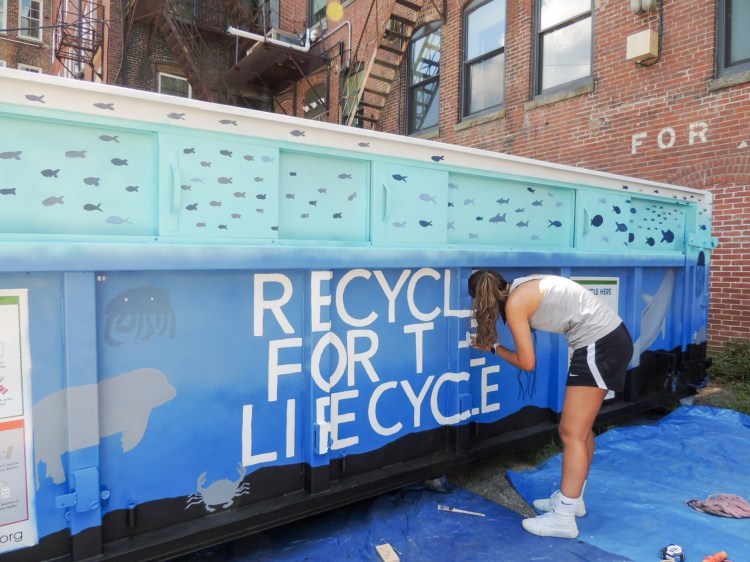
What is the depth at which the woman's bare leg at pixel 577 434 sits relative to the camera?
2846 mm

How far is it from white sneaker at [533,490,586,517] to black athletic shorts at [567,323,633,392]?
0.70 meters

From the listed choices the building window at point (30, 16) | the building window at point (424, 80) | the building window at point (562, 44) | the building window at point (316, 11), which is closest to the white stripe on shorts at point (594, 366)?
the building window at point (562, 44)

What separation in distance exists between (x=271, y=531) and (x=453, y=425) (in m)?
1.25

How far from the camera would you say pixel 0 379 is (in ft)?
6.26

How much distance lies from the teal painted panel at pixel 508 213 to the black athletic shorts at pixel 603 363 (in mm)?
915

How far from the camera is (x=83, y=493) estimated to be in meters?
2.03

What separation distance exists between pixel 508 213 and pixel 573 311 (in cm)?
87

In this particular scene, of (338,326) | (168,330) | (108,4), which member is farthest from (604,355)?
(108,4)

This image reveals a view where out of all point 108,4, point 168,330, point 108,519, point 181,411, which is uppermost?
point 108,4

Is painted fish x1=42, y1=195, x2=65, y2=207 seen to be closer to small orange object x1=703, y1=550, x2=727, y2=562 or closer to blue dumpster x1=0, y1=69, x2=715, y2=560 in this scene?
blue dumpster x1=0, y1=69, x2=715, y2=560

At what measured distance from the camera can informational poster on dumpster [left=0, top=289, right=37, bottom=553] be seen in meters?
1.92

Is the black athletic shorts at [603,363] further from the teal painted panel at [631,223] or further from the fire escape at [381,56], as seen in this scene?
the fire escape at [381,56]

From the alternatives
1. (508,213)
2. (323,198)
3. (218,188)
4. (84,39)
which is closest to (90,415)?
(218,188)

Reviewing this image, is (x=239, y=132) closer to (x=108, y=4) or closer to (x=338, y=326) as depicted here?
(x=338, y=326)
